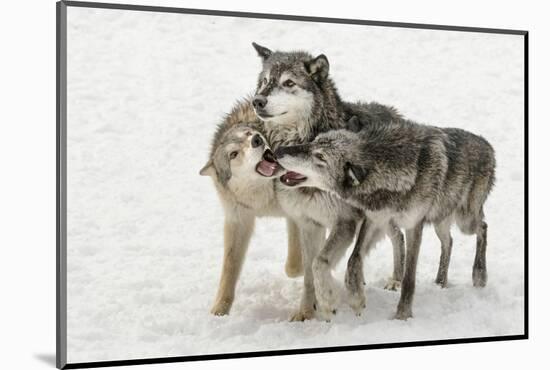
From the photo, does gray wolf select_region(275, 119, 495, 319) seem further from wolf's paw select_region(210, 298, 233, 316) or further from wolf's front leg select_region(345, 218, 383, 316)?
wolf's paw select_region(210, 298, 233, 316)

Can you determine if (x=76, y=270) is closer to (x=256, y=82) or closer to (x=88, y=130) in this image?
(x=88, y=130)

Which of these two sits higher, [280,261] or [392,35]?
[392,35]

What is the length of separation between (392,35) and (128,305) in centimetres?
265

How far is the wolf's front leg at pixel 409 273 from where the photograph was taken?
5727 mm

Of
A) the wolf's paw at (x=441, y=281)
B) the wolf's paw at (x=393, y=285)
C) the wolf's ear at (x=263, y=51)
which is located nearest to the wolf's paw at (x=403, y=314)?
the wolf's paw at (x=393, y=285)

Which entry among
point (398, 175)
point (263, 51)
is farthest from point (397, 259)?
point (263, 51)

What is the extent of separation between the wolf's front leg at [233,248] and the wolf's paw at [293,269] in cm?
34

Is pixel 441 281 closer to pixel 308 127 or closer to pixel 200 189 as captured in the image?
pixel 308 127

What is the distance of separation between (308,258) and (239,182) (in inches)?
27.0

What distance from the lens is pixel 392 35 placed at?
613cm

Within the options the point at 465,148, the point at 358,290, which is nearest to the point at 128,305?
the point at 358,290

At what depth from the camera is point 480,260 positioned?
635 centimetres

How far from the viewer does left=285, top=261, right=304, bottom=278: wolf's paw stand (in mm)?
5930

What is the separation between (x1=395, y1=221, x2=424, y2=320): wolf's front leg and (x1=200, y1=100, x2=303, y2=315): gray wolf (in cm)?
80
